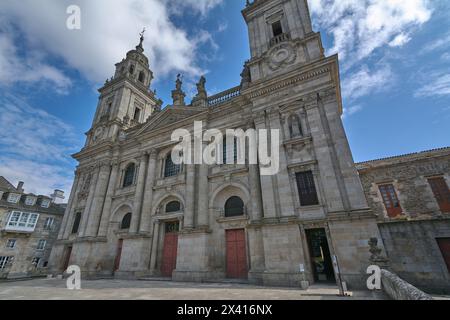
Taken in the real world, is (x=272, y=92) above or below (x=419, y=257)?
above

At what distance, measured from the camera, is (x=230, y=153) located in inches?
651

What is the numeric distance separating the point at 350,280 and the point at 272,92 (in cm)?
1181

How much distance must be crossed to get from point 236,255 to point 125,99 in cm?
2218

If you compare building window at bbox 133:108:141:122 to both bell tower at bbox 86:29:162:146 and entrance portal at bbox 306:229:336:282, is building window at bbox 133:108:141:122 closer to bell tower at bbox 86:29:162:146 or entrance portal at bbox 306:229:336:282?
bell tower at bbox 86:29:162:146

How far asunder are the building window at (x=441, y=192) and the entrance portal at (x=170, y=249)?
61.0 feet

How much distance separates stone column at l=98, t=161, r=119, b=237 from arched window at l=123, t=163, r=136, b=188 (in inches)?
35.9

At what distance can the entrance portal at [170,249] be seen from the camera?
628 inches

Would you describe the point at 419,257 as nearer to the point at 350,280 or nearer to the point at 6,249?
the point at 350,280

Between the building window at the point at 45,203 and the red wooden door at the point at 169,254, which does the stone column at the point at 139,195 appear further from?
the building window at the point at 45,203

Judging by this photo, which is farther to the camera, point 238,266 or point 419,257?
point 238,266

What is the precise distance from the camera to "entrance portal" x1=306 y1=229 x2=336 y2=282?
40.6 ft

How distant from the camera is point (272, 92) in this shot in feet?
50.5

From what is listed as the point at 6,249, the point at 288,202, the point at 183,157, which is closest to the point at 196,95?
the point at 183,157

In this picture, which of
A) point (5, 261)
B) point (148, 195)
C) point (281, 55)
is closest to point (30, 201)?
point (5, 261)
